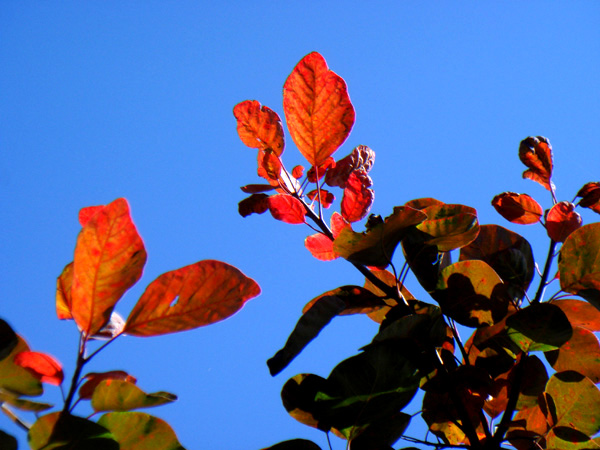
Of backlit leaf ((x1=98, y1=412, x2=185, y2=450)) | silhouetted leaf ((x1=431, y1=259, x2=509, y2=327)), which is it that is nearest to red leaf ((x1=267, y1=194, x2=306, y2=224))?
silhouetted leaf ((x1=431, y1=259, x2=509, y2=327))

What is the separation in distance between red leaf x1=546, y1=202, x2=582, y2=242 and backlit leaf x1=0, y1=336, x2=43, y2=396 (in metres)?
0.70

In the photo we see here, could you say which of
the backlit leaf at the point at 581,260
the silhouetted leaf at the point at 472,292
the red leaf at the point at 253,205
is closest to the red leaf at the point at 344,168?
the red leaf at the point at 253,205

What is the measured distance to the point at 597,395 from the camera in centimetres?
72

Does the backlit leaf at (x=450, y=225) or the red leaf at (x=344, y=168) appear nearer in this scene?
the backlit leaf at (x=450, y=225)

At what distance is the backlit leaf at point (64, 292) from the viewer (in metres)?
0.60

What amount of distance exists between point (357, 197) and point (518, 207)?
0.26 meters

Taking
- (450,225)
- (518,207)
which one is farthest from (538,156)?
(450,225)

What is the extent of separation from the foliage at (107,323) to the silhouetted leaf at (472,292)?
0.31 metres

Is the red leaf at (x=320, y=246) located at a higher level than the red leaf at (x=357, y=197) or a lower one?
lower

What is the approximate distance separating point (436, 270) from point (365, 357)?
172 mm

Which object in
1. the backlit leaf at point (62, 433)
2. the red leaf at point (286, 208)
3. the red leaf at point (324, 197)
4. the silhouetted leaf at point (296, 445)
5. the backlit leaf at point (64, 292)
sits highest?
the red leaf at point (324, 197)

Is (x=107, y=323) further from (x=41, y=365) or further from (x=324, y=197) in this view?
(x=324, y=197)

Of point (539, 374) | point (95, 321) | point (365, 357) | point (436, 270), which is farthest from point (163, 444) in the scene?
point (539, 374)

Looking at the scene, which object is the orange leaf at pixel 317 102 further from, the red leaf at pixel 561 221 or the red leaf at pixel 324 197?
the red leaf at pixel 561 221
